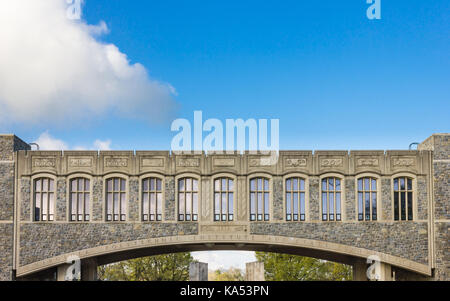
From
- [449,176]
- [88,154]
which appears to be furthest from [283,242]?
[88,154]

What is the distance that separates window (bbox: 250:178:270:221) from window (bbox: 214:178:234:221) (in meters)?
1.28

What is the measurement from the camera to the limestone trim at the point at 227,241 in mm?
34875

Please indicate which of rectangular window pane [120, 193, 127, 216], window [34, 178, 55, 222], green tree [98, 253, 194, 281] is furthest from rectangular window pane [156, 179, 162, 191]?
green tree [98, 253, 194, 281]

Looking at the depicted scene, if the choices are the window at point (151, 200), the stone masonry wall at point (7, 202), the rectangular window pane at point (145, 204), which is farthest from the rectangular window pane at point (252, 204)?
the stone masonry wall at point (7, 202)

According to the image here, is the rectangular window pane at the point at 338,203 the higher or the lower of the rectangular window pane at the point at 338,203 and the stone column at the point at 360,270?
the higher

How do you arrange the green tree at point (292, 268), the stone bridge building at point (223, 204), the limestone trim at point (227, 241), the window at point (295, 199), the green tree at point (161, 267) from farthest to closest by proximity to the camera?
the green tree at point (161, 267) < the green tree at point (292, 268) < the window at point (295, 199) < the stone bridge building at point (223, 204) < the limestone trim at point (227, 241)

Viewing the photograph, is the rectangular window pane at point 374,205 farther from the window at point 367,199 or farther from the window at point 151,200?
the window at point 151,200

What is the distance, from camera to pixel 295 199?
35438 mm

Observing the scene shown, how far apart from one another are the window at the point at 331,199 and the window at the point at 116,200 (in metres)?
12.2

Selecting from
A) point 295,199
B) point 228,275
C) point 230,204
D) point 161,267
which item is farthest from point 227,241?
point 228,275

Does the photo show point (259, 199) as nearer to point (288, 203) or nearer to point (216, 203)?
point (288, 203)

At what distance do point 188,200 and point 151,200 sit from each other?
7.41 ft

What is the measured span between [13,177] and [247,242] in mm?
14842

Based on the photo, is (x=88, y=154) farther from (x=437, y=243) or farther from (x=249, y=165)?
(x=437, y=243)
